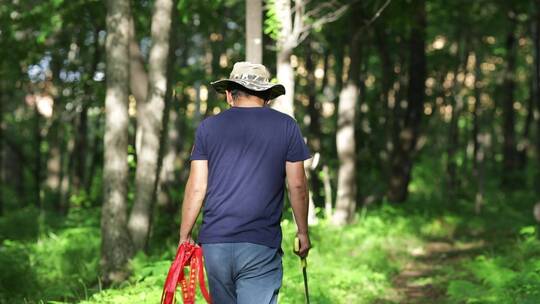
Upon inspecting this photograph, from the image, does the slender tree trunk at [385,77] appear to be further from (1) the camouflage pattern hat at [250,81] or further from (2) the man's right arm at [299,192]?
(2) the man's right arm at [299,192]

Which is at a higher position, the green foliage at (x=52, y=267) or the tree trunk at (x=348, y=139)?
the tree trunk at (x=348, y=139)

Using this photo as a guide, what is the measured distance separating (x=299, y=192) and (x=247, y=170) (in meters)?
0.38

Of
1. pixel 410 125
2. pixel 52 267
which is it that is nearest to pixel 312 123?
pixel 410 125

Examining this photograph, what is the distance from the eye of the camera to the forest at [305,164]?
34.1ft

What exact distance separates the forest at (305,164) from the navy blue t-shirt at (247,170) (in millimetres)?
3193

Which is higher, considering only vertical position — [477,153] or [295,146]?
[295,146]

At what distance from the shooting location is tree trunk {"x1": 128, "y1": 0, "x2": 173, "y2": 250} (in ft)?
37.4

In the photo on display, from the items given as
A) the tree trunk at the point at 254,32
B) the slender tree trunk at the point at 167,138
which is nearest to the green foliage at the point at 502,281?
the tree trunk at the point at 254,32

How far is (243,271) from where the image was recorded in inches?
186

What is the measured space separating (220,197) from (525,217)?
50.5 feet

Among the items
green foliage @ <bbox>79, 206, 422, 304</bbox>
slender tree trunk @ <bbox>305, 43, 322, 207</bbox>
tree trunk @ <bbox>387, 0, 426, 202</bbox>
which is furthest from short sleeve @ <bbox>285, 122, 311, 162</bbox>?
tree trunk @ <bbox>387, 0, 426, 202</bbox>

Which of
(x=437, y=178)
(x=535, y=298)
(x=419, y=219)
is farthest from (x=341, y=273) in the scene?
(x=437, y=178)

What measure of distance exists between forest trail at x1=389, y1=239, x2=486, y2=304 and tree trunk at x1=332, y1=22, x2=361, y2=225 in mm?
1829

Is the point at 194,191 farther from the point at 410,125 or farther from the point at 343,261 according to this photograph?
the point at 410,125
